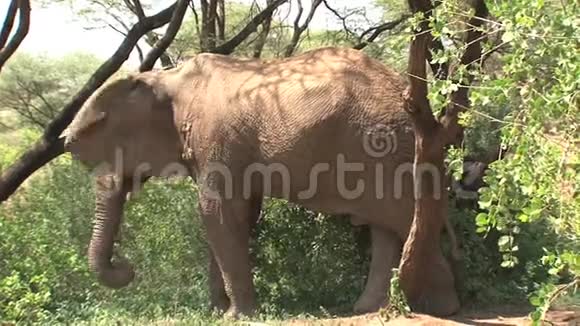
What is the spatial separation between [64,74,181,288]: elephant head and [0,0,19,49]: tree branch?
3387 millimetres

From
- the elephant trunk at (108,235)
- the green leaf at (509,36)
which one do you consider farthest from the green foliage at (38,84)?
the green leaf at (509,36)

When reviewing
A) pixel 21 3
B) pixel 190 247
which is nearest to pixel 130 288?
pixel 190 247

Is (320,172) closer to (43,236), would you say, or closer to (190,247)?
(190,247)

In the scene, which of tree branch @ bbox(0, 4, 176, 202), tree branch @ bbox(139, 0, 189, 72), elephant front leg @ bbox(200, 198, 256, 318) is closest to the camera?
elephant front leg @ bbox(200, 198, 256, 318)

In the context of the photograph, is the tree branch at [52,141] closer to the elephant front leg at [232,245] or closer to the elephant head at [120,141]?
the elephant head at [120,141]

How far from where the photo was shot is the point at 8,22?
38.5 ft

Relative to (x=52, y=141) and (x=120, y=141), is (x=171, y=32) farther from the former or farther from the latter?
(x=120, y=141)

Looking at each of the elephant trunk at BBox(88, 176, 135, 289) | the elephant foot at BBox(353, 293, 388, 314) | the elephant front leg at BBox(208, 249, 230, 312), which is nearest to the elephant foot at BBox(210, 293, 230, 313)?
the elephant front leg at BBox(208, 249, 230, 312)

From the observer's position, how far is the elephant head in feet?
28.3

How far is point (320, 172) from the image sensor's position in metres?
7.71

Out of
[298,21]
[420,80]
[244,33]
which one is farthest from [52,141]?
[420,80]

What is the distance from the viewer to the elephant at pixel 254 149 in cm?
757

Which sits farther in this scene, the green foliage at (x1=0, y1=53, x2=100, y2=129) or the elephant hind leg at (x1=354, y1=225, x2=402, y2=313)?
the green foliage at (x1=0, y1=53, x2=100, y2=129)

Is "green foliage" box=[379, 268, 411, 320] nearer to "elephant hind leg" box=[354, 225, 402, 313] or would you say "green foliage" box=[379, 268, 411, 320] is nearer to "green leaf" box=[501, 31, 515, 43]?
"elephant hind leg" box=[354, 225, 402, 313]
